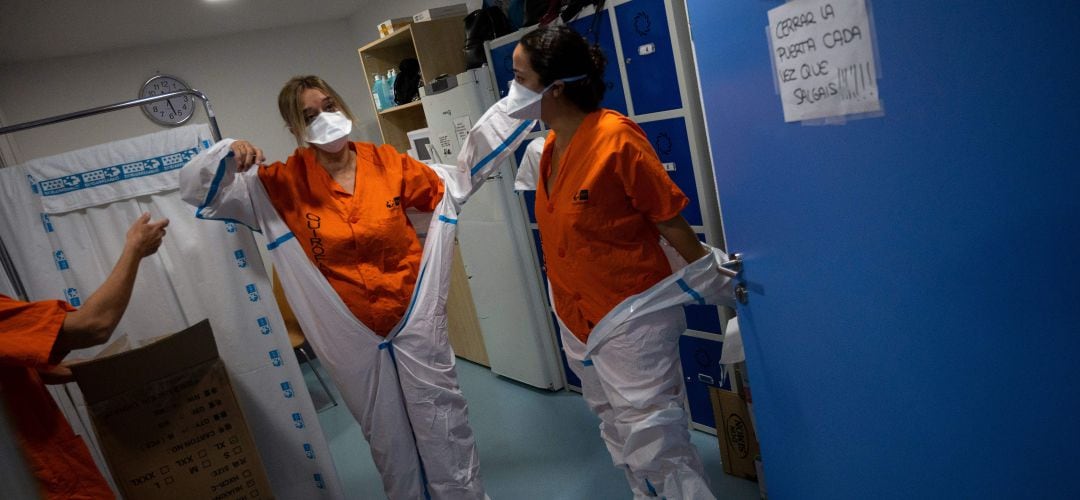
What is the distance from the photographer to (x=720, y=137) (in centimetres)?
143

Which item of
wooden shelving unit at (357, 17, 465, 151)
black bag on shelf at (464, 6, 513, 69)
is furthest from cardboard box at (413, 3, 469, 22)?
black bag on shelf at (464, 6, 513, 69)

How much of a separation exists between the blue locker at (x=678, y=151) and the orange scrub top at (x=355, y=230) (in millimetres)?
938

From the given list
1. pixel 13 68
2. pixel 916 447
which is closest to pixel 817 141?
pixel 916 447

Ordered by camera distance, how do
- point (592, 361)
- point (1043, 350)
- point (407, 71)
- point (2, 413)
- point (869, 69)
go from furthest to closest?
point (407, 71) < point (592, 361) < point (869, 69) < point (1043, 350) < point (2, 413)

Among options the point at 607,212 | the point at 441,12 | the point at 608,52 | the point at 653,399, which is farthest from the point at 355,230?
the point at 441,12

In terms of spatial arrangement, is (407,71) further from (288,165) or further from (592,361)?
(592,361)

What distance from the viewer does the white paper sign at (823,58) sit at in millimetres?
1032

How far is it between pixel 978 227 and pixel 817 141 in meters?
0.32

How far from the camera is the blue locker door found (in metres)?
0.87

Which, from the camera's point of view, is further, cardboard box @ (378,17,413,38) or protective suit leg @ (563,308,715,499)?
cardboard box @ (378,17,413,38)

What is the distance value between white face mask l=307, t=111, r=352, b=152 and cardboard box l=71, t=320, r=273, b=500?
74 cm

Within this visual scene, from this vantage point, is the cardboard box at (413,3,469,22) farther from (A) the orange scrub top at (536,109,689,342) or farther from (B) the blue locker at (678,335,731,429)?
(B) the blue locker at (678,335,731,429)

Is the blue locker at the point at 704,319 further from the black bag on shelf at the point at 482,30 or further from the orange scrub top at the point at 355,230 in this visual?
the black bag on shelf at the point at 482,30

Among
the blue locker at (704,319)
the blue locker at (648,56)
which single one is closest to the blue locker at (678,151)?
the blue locker at (648,56)
